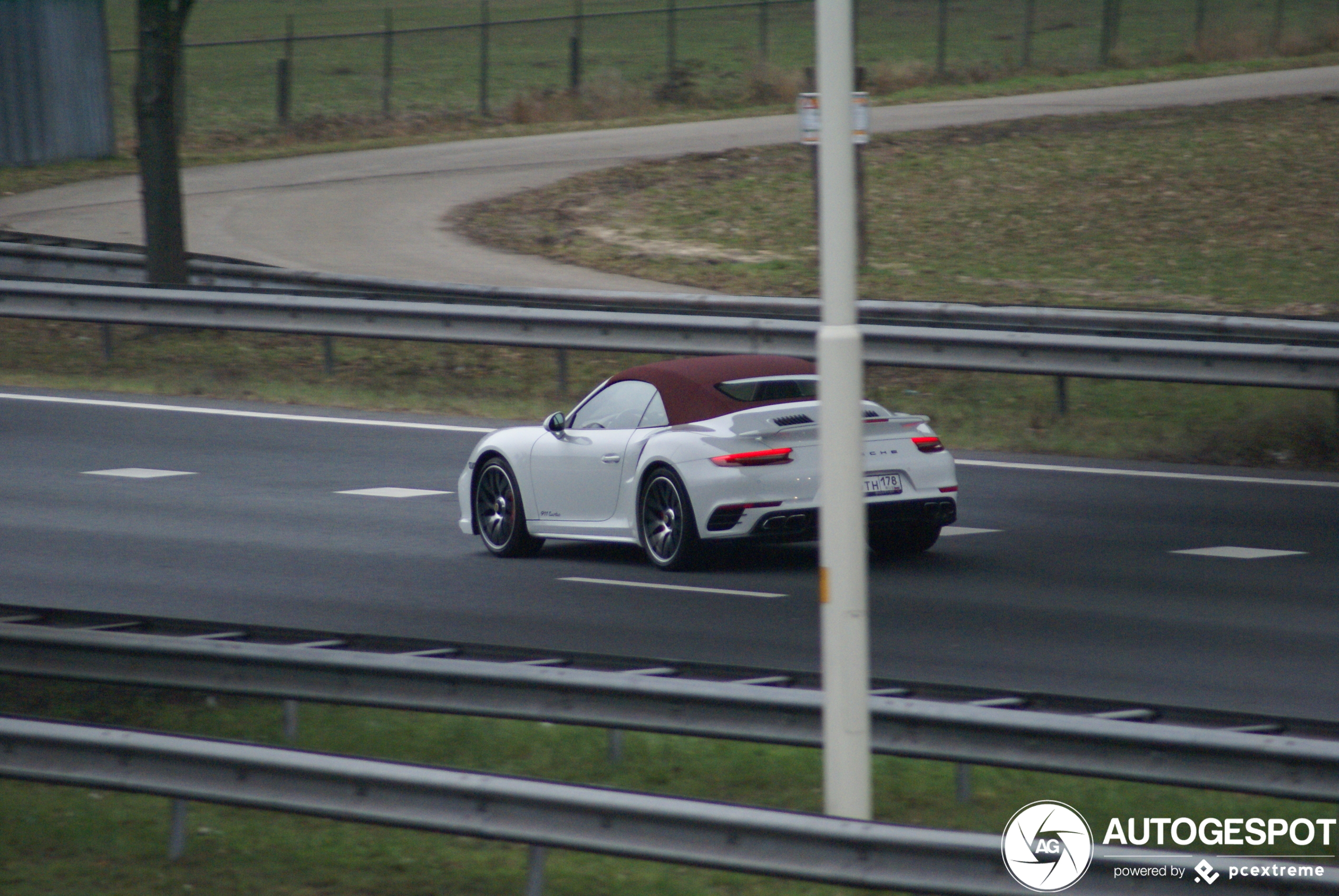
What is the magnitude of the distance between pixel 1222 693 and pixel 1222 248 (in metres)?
16.2

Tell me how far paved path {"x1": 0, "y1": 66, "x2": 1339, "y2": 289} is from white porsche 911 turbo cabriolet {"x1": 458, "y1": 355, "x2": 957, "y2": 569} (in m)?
10.7

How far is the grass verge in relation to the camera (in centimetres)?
706

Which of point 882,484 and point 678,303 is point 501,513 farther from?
point 678,303

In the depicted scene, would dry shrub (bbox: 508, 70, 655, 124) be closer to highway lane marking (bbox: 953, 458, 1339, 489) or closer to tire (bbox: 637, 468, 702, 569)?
highway lane marking (bbox: 953, 458, 1339, 489)

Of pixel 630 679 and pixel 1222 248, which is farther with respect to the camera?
pixel 1222 248

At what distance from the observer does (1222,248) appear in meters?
24.6

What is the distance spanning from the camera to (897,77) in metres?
43.6

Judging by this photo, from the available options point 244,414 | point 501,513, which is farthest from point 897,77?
point 501,513

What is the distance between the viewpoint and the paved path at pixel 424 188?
26.6 m

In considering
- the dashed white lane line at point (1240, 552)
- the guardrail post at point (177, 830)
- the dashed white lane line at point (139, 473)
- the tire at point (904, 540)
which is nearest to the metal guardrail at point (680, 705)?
the guardrail post at point (177, 830)

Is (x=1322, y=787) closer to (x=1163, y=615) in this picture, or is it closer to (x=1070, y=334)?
(x=1163, y=615)

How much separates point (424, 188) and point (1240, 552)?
22.5m

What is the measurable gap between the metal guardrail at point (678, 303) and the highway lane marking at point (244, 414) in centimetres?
180

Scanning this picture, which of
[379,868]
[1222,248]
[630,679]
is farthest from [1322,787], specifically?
[1222,248]
